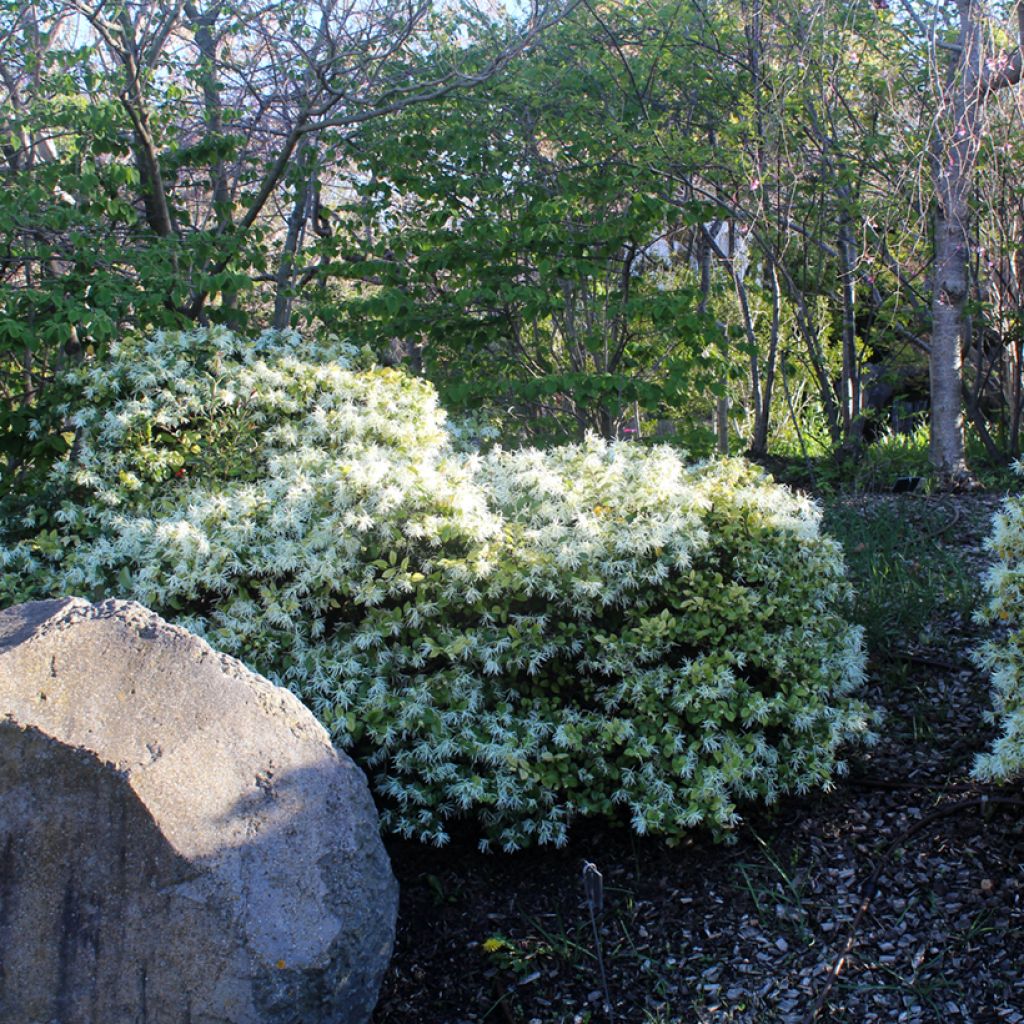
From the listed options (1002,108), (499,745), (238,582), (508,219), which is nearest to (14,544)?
(238,582)

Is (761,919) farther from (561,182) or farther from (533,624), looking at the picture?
(561,182)

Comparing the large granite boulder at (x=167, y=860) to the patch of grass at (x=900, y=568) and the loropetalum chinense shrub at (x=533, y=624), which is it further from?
the patch of grass at (x=900, y=568)

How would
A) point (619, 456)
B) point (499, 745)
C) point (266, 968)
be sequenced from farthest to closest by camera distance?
1. point (619, 456)
2. point (499, 745)
3. point (266, 968)

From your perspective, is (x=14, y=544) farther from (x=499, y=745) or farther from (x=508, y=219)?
(x=508, y=219)

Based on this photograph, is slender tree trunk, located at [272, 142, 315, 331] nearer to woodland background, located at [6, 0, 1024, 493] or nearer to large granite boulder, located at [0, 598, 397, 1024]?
woodland background, located at [6, 0, 1024, 493]

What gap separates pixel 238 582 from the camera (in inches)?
141

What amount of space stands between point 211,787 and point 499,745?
3.40 feet

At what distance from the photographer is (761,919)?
2951 mm

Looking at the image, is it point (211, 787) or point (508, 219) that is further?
point (508, 219)

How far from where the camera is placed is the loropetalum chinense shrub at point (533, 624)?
10.4 feet

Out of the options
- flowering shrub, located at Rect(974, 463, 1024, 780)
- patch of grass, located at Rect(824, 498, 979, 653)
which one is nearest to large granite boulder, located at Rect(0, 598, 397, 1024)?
flowering shrub, located at Rect(974, 463, 1024, 780)

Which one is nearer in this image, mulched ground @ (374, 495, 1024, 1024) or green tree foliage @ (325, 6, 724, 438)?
mulched ground @ (374, 495, 1024, 1024)

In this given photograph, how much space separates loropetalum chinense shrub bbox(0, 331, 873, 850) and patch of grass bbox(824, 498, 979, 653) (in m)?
0.60

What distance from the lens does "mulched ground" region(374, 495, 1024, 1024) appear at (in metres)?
2.68
